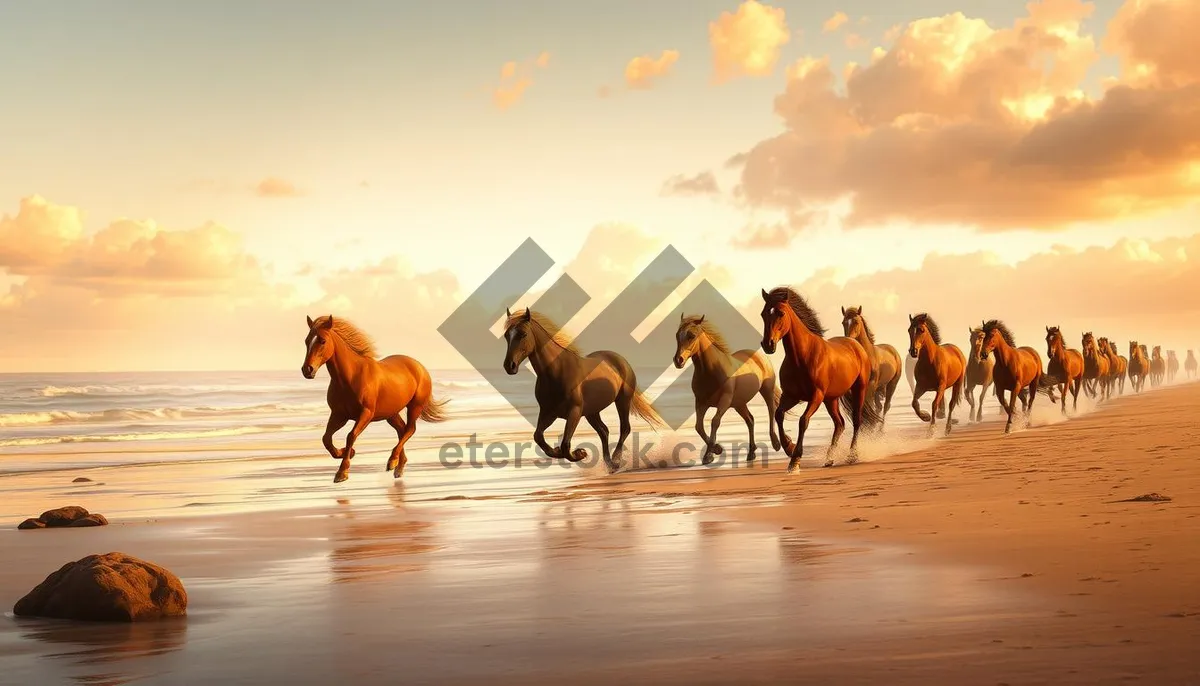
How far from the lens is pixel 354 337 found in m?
16.5

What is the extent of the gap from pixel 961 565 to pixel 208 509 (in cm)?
890

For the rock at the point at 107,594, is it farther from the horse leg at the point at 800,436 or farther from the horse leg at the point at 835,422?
the horse leg at the point at 835,422

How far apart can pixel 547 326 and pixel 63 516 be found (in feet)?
23.3

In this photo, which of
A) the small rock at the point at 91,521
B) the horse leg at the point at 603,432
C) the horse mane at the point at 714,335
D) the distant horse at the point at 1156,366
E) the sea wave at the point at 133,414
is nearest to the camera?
the small rock at the point at 91,521

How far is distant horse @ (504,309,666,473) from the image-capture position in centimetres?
1520

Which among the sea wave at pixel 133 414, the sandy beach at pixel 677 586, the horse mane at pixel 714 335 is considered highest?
the horse mane at pixel 714 335

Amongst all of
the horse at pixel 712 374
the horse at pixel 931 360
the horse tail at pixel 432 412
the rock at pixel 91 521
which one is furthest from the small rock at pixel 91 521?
the horse at pixel 931 360

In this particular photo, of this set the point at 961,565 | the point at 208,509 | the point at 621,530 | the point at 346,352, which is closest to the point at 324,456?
the point at 346,352

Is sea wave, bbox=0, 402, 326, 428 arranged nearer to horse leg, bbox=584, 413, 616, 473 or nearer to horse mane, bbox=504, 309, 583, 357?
horse leg, bbox=584, 413, 616, 473

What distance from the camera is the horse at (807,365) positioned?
1445cm

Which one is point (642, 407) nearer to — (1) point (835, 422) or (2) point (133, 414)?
(1) point (835, 422)

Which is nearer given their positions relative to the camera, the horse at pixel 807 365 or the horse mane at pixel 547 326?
the horse at pixel 807 365

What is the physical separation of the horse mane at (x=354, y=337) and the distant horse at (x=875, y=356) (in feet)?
25.1

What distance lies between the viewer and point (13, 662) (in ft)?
15.3
